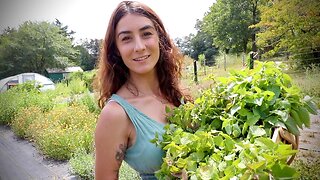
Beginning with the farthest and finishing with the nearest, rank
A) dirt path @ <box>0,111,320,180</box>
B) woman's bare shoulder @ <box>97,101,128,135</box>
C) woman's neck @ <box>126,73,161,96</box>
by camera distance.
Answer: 1. dirt path @ <box>0,111,320,180</box>
2. woman's neck @ <box>126,73,161,96</box>
3. woman's bare shoulder @ <box>97,101,128,135</box>

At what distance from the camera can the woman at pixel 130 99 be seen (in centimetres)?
69

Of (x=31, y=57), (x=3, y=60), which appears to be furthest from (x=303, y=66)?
(x=31, y=57)

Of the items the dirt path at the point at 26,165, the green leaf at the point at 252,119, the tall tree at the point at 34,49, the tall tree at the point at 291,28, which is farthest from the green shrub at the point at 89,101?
the green leaf at the point at 252,119

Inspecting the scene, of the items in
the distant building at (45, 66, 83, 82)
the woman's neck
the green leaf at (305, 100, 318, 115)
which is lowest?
the green leaf at (305, 100, 318, 115)

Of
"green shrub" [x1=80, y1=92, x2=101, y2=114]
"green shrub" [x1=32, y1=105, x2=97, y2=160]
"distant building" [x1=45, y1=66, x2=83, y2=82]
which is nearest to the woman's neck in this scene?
"green shrub" [x1=32, y1=105, x2=97, y2=160]

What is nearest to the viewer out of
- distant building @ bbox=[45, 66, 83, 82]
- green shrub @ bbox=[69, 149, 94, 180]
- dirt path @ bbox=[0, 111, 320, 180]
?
green shrub @ bbox=[69, 149, 94, 180]

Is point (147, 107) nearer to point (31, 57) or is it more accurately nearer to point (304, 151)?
point (304, 151)

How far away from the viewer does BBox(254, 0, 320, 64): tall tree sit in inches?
52.3

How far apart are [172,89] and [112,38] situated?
0.26 meters

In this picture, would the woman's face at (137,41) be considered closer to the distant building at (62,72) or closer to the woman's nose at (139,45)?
the woman's nose at (139,45)

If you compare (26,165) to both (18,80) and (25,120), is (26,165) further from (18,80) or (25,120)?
(25,120)

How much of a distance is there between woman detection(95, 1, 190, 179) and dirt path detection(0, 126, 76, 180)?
6.51ft

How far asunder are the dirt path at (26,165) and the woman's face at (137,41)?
2089 millimetres

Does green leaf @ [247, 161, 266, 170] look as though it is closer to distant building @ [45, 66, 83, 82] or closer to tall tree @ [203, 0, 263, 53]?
tall tree @ [203, 0, 263, 53]
